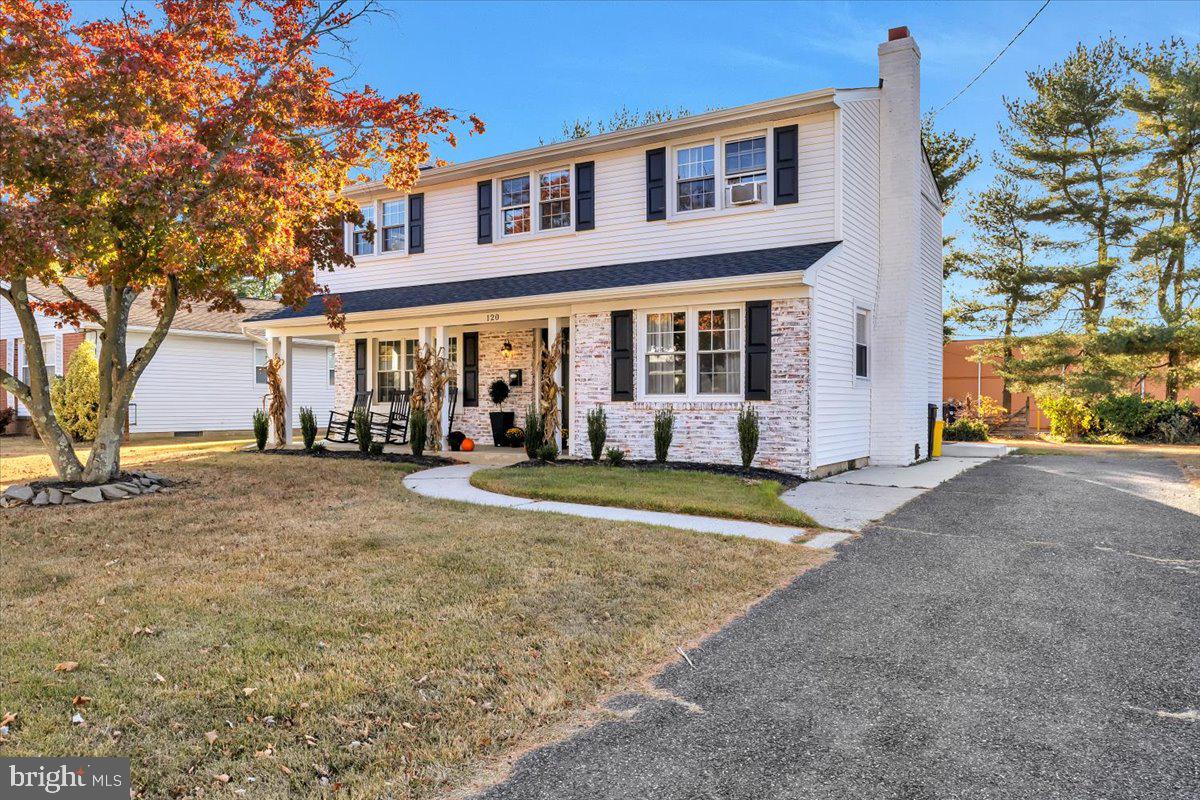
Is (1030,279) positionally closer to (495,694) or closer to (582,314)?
(582,314)

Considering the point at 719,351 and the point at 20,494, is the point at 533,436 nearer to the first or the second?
the point at 719,351

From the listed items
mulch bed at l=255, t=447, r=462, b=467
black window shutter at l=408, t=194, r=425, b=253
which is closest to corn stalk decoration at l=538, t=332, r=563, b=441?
mulch bed at l=255, t=447, r=462, b=467

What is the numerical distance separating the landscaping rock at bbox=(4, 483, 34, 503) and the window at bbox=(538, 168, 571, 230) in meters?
8.94

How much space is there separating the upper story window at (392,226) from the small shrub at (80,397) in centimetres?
822

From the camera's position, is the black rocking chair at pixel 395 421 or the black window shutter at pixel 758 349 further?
the black rocking chair at pixel 395 421

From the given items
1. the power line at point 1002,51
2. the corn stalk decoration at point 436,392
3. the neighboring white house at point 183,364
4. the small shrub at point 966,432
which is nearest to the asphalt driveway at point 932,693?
the corn stalk decoration at point 436,392

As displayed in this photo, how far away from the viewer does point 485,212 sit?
14.8 meters

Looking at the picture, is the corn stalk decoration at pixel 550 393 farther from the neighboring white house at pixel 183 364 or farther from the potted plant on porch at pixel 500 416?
the neighboring white house at pixel 183 364

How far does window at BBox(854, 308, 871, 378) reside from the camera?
12.5 metres

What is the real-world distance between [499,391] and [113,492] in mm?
7195

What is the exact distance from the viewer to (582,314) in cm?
1234

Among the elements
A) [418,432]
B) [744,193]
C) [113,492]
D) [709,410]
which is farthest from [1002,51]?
[113,492]

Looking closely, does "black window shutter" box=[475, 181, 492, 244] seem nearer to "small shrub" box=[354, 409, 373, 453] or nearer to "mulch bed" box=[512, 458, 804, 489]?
"small shrub" box=[354, 409, 373, 453]
